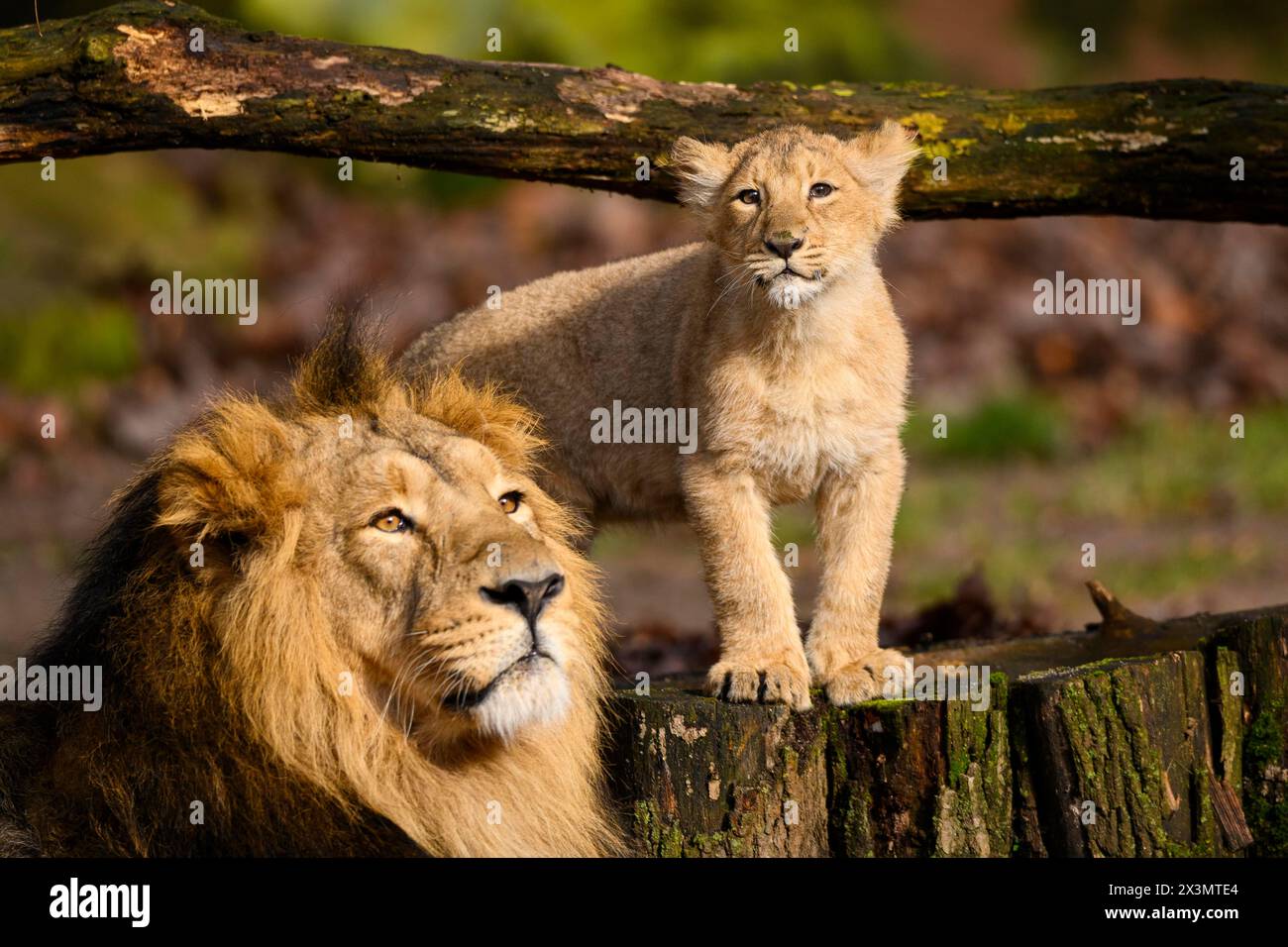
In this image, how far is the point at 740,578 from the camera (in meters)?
4.57

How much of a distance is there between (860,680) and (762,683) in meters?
0.26

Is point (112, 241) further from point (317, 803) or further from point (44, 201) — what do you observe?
point (317, 803)

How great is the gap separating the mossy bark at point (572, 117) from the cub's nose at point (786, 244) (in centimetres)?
54

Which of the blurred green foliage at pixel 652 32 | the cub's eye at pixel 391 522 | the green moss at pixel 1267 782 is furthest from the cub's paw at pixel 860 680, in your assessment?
the blurred green foliage at pixel 652 32

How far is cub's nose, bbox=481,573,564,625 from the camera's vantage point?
11.1 ft

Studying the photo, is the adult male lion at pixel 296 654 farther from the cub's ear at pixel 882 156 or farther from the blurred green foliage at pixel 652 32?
the blurred green foliage at pixel 652 32

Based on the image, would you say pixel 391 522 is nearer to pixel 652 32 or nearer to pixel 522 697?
pixel 522 697

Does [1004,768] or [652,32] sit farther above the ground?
[652,32]

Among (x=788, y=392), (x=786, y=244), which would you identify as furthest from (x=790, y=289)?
(x=788, y=392)

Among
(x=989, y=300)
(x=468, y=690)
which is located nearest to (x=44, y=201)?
(x=989, y=300)

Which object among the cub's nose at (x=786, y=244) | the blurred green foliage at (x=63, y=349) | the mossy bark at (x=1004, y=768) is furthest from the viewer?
the blurred green foliage at (x=63, y=349)

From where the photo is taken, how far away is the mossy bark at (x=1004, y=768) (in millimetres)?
3861

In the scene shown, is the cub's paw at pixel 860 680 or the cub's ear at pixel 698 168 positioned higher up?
the cub's ear at pixel 698 168

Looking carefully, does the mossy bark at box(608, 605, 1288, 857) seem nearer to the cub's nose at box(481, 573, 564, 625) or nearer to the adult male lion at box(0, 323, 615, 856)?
the adult male lion at box(0, 323, 615, 856)
